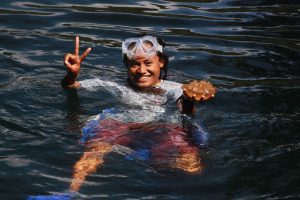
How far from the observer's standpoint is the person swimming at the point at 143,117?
212 inches

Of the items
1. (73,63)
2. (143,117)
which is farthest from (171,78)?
(73,63)

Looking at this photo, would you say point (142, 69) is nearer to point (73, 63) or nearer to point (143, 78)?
point (143, 78)

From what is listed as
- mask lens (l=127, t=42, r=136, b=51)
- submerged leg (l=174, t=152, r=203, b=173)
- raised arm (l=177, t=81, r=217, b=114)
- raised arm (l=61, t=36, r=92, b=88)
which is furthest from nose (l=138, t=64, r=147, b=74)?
submerged leg (l=174, t=152, r=203, b=173)

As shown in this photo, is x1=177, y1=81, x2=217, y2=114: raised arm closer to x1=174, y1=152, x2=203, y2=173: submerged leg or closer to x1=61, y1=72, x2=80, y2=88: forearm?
x1=174, y1=152, x2=203, y2=173: submerged leg

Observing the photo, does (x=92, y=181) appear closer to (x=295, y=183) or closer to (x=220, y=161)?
(x=220, y=161)

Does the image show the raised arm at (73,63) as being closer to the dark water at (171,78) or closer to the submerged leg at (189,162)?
the dark water at (171,78)

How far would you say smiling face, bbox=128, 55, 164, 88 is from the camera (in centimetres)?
656

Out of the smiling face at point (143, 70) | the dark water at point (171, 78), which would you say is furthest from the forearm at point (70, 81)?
the smiling face at point (143, 70)

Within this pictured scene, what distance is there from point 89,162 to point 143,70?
162cm

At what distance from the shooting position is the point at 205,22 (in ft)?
34.2

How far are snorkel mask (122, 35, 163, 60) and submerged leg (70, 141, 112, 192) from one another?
1345 millimetres

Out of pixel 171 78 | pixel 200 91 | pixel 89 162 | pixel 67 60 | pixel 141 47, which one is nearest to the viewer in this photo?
pixel 89 162

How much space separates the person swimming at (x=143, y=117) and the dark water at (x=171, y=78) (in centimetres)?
15

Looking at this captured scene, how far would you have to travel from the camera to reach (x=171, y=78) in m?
8.18
